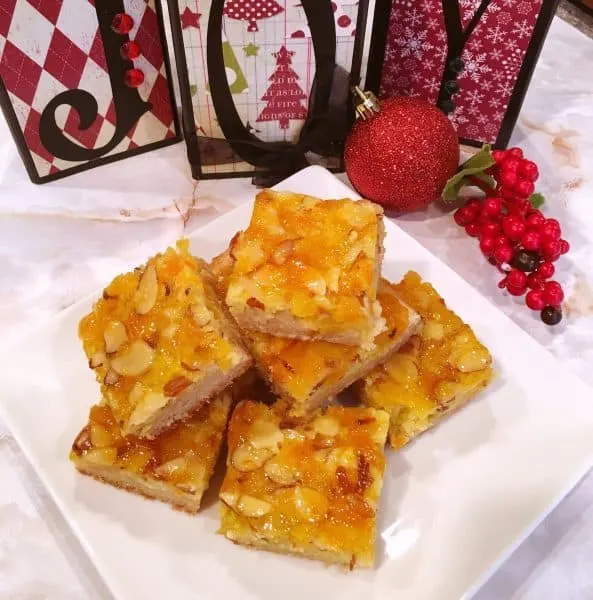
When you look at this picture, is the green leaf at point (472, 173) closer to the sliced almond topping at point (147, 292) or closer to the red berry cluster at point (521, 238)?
the red berry cluster at point (521, 238)

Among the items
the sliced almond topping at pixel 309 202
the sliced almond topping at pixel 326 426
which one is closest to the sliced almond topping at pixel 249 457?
the sliced almond topping at pixel 326 426

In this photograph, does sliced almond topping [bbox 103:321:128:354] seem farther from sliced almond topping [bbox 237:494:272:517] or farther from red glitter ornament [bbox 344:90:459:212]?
red glitter ornament [bbox 344:90:459:212]

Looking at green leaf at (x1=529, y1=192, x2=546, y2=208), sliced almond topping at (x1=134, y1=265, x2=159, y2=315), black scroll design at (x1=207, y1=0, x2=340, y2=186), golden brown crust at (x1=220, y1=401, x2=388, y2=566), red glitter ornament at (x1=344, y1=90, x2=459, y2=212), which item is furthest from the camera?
green leaf at (x1=529, y1=192, x2=546, y2=208)

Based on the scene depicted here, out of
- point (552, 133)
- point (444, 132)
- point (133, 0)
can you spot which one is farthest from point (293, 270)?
point (552, 133)

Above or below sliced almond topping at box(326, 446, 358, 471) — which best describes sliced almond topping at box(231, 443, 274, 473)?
below

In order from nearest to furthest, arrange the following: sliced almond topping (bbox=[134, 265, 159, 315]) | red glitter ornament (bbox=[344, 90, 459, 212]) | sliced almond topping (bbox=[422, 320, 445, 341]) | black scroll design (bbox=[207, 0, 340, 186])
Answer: sliced almond topping (bbox=[134, 265, 159, 315]) → sliced almond topping (bbox=[422, 320, 445, 341]) → black scroll design (bbox=[207, 0, 340, 186]) → red glitter ornament (bbox=[344, 90, 459, 212])

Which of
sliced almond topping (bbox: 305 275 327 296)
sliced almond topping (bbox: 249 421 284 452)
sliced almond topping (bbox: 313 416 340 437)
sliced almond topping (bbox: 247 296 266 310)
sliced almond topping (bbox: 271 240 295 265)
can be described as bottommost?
sliced almond topping (bbox: 249 421 284 452)

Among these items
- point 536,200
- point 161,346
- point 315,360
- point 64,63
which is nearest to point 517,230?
point 536,200

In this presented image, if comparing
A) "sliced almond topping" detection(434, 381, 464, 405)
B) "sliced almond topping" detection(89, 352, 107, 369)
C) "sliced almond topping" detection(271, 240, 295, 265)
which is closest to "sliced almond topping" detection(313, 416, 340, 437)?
"sliced almond topping" detection(434, 381, 464, 405)

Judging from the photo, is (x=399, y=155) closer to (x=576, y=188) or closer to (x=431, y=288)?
(x=431, y=288)
